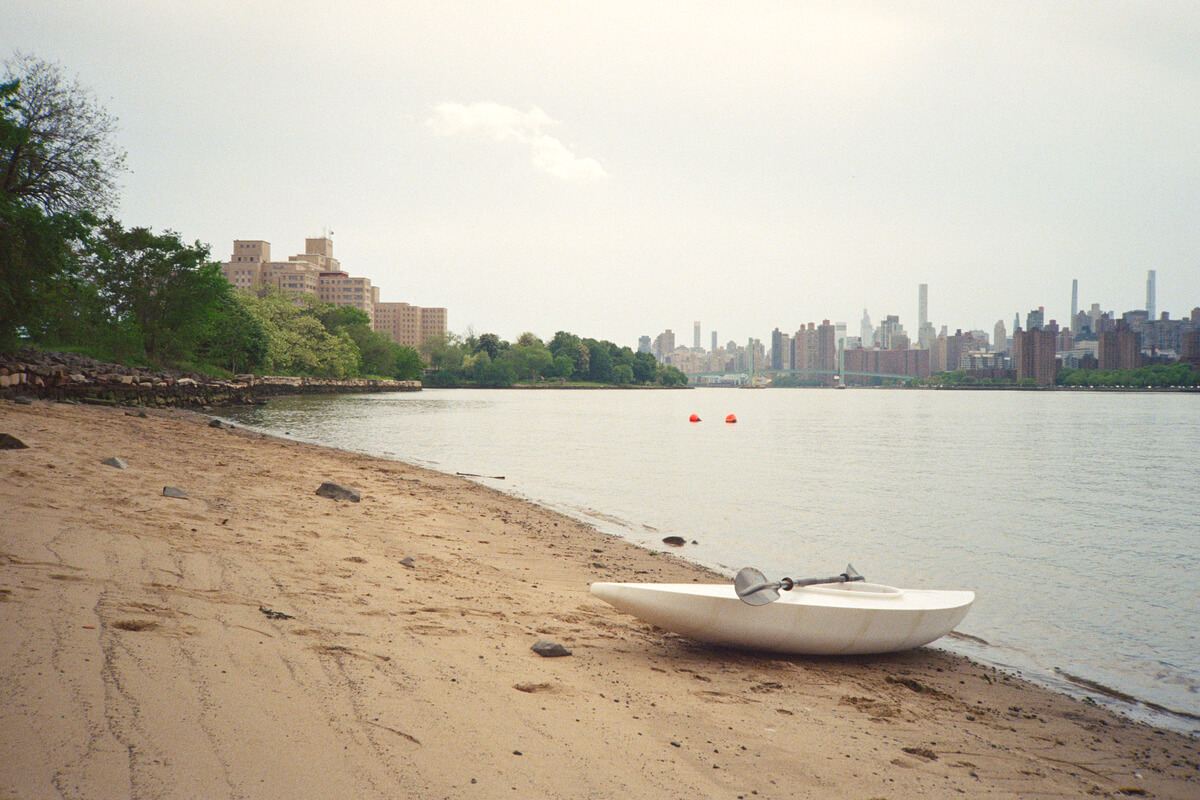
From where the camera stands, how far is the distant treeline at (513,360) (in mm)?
159500

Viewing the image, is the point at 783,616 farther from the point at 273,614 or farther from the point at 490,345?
the point at 490,345

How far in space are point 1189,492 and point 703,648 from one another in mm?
20856

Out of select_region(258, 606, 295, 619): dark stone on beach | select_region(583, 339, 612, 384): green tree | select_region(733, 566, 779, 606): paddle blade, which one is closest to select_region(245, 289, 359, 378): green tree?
select_region(258, 606, 295, 619): dark stone on beach

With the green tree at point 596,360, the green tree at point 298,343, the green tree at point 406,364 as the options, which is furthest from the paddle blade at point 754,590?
the green tree at point 596,360

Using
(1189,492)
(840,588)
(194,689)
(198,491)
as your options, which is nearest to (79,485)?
(198,491)

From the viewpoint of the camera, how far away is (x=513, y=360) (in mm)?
170875

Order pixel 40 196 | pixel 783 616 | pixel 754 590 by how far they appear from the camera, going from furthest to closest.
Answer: pixel 40 196 < pixel 783 616 < pixel 754 590

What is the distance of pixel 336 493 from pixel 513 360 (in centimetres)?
16112

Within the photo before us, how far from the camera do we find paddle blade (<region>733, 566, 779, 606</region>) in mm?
5551

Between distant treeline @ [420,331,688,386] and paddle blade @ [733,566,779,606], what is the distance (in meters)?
156

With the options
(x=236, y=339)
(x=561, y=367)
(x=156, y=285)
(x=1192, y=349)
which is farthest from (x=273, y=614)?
(x=1192, y=349)

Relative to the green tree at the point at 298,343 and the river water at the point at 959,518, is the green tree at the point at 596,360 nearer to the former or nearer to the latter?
the green tree at the point at 298,343

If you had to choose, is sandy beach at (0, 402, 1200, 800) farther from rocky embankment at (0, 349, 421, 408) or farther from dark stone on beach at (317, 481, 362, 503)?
rocky embankment at (0, 349, 421, 408)

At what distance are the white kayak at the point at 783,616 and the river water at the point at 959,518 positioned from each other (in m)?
1.52
